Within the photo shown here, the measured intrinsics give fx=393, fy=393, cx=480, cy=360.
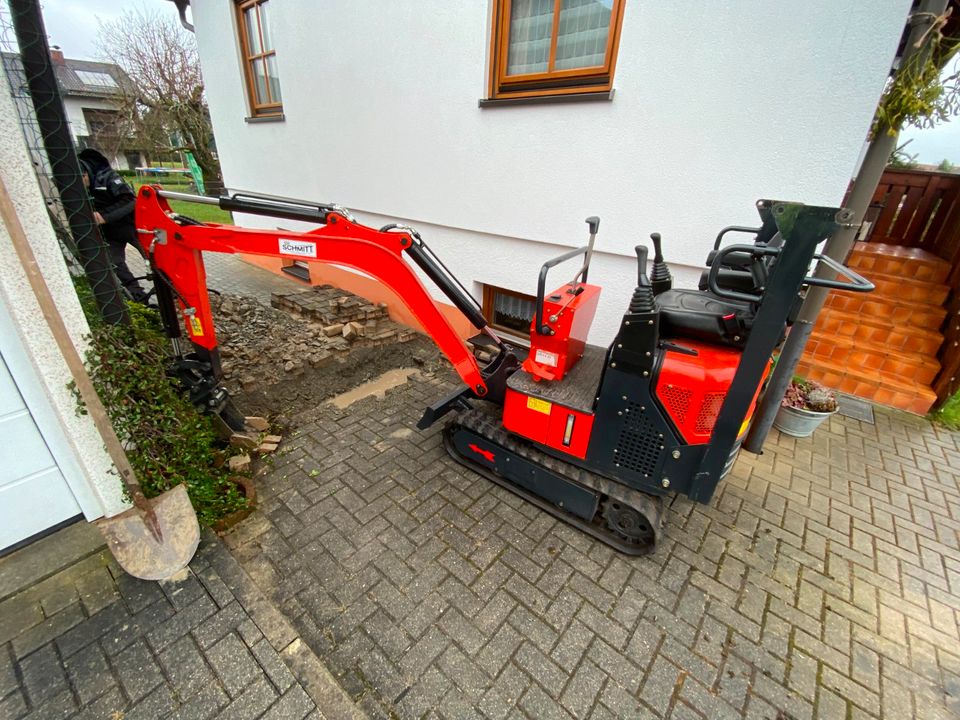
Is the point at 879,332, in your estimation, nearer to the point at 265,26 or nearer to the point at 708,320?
the point at 708,320

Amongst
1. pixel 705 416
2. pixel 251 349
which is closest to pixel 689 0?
pixel 705 416

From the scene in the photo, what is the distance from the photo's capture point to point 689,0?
9.23ft

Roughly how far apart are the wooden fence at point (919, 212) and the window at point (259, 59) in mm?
9402

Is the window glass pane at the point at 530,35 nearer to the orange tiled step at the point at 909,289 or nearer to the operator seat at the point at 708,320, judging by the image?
the operator seat at the point at 708,320

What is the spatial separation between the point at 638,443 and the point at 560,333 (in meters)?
0.81

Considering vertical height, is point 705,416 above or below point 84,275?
below

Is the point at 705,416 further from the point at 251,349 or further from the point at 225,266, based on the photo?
the point at 225,266

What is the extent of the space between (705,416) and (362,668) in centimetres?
216

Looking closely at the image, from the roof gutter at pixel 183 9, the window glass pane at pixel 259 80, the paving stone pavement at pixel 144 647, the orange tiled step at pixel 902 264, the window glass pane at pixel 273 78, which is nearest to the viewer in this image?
the paving stone pavement at pixel 144 647

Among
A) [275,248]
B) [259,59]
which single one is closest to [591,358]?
[275,248]

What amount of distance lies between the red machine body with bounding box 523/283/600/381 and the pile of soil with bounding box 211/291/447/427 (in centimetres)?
230

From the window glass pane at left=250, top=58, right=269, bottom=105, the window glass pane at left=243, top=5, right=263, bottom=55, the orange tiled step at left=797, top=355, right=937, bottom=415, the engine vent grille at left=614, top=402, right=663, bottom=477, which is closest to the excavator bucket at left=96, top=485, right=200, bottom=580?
the engine vent grille at left=614, top=402, right=663, bottom=477

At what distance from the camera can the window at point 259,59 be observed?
628cm

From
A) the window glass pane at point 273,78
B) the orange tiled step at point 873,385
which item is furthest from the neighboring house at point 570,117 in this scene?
the orange tiled step at point 873,385
